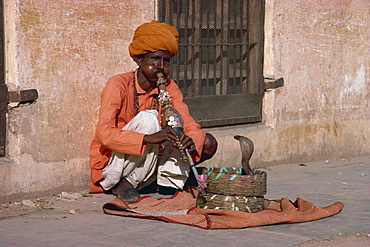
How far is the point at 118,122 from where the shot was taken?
5.05 meters

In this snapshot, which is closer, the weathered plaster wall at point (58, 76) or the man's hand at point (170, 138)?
the man's hand at point (170, 138)

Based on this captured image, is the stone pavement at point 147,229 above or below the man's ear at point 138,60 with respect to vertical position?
below

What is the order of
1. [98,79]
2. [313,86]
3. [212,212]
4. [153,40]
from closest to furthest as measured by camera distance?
[212,212] < [153,40] < [98,79] < [313,86]

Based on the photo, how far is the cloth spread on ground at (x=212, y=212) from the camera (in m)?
4.20

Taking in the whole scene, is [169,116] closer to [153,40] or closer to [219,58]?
[153,40]

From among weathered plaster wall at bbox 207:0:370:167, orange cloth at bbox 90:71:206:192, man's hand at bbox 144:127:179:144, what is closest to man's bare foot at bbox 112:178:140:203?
orange cloth at bbox 90:71:206:192

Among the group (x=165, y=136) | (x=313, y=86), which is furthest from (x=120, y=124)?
(x=313, y=86)

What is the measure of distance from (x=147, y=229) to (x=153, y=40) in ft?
4.86

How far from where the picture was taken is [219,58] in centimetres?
651

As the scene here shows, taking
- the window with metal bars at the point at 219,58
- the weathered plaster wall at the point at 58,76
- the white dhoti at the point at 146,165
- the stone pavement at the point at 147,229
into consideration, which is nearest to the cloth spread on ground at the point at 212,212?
the stone pavement at the point at 147,229

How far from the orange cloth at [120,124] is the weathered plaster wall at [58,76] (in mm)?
216

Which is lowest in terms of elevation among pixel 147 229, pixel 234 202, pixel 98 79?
pixel 147 229

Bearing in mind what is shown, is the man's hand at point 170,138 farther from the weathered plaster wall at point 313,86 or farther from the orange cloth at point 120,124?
the weathered plaster wall at point 313,86

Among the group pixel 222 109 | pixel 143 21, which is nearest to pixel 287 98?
pixel 222 109
